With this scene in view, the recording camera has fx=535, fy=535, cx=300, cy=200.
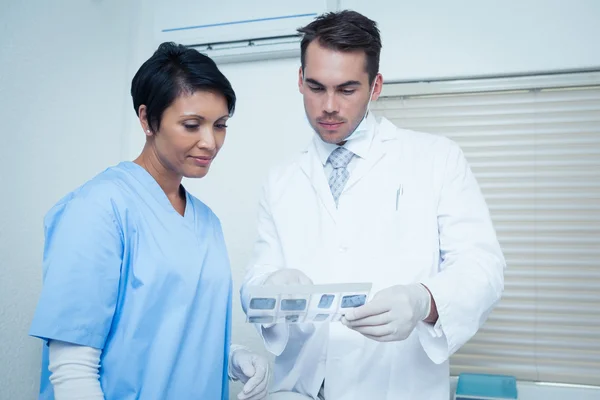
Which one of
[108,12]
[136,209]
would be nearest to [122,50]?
[108,12]

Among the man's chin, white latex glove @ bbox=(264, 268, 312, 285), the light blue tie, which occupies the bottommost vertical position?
white latex glove @ bbox=(264, 268, 312, 285)

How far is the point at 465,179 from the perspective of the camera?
1445 millimetres

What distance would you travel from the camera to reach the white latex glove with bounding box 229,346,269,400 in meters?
1.27

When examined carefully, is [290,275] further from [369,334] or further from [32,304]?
[32,304]

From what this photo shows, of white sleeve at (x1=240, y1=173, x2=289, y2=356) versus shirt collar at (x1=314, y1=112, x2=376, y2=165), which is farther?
shirt collar at (x1=314, y1=112, x2=376, y2=165)

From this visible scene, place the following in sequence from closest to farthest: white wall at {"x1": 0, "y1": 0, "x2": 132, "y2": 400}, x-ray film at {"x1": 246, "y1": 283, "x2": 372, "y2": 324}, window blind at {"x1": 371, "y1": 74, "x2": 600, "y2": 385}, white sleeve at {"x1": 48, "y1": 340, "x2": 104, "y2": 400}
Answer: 1. white sleeve at {"x1": 48, "y1": 340, "x2": 104, "y2": 400}
2. x-ray film at {"x1": 246, "y1": 283, "x2": 372, "y2": 324}
3. white wall at {"x1": 0, "y1": 0, "x2": 132, "y2": 400}
4. window blind at {"x1": 371, "y1": 74, "x2": 600, "y2": 385}

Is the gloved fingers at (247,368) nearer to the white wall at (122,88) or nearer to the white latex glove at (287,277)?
the white latex glove at (287,277)

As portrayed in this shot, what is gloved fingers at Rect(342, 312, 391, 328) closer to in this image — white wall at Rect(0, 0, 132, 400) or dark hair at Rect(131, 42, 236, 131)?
dark hair at Rect(131, 42, 236, 131)

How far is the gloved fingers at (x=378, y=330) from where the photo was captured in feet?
3.69

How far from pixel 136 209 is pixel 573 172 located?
5.53 ft

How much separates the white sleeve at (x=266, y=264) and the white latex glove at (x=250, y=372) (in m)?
0.06

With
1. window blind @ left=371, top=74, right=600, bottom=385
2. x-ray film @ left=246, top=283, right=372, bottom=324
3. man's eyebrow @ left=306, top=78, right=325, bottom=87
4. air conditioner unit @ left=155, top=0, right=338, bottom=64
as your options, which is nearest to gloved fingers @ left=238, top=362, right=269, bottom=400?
x-ray film @ left=246, top=283, right=372, bottom=324

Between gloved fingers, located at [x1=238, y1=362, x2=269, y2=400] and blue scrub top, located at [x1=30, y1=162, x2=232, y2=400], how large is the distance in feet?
0.21

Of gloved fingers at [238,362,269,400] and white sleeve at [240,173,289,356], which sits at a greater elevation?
white sleeve at [240,173,289,356]
